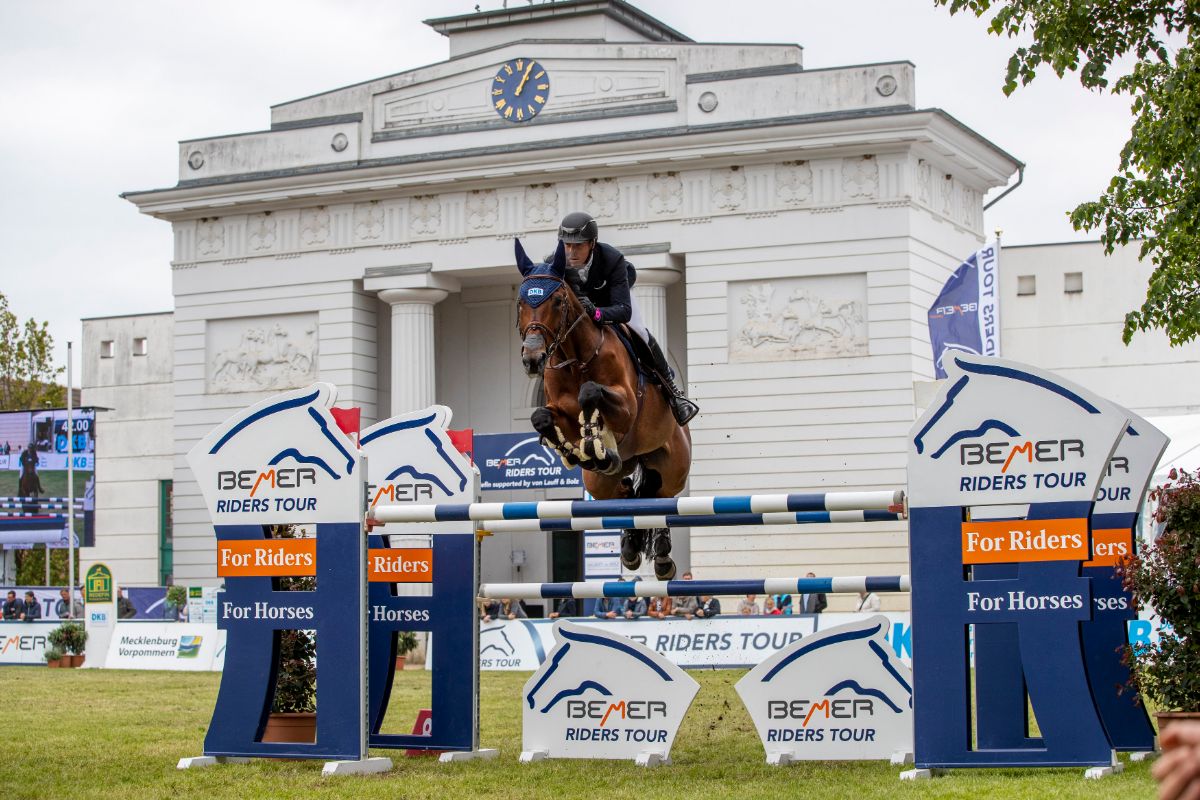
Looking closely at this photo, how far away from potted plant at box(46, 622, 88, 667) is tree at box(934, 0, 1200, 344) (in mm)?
20431

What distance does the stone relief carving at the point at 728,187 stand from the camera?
115ft

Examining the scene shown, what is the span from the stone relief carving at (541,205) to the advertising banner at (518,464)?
209 inches

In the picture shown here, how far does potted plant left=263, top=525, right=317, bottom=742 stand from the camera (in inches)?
440

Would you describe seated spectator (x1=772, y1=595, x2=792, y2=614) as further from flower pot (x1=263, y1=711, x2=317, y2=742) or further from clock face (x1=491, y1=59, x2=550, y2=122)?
flower pot (x1=263, y1=711, x2=317, y2=742)

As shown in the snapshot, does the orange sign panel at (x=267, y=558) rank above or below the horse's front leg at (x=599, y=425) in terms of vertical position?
below

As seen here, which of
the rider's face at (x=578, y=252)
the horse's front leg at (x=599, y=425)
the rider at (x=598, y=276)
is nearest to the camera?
the horse's front leg at (x=599, y=425)

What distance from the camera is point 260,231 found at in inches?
1554

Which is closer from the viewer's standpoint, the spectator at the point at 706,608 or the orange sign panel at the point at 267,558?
the orange sign panel at the point at 267,558

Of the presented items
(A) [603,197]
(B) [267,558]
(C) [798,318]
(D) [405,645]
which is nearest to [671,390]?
(B) [267,558]

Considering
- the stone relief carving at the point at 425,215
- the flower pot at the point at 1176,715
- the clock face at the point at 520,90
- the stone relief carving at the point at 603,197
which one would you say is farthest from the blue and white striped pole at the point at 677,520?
the stone relief carving at the point at 425,215

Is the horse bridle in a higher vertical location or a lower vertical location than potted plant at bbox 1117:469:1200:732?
higher

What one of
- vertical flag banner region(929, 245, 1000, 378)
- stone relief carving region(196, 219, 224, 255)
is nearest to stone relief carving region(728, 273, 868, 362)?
vertical flag banner region(929, 245, 1000, 378)

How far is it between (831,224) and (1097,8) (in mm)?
22149

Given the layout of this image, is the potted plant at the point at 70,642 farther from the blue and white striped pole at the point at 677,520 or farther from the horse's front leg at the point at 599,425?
the horse's front leg at the point at 599,425
